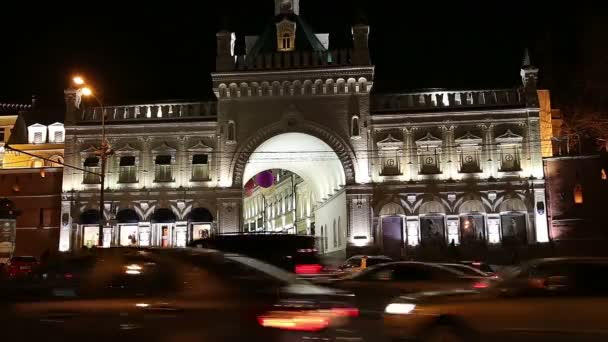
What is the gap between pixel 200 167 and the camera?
46.9 m

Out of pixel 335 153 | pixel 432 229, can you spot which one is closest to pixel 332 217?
pixel 335 153

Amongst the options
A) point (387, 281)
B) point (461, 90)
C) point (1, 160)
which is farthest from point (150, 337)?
point (1, 160)

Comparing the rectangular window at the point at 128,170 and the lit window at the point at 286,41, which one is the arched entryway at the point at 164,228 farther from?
the lit window at the point at 286,41

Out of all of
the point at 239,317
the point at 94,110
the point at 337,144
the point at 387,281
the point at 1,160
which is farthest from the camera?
the point at 1,160

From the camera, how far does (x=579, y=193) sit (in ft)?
141

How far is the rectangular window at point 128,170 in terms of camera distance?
47375 millimetres

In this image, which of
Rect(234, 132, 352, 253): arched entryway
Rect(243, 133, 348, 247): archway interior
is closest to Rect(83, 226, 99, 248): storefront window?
Rect(234, 132, 352, 253): arched entryway

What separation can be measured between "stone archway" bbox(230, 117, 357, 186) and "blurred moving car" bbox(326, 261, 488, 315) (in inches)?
1141

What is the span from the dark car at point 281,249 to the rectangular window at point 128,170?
2698 centimetres

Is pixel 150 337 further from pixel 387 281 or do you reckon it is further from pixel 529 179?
pixel 529 179

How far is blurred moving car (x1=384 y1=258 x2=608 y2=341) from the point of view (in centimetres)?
912

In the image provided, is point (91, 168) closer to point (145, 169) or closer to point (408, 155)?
point (145, 169)

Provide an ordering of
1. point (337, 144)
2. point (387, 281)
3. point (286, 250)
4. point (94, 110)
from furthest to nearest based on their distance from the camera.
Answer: point (94, 110)
point (337, 144)
point (286, 250)
point (387, 281)

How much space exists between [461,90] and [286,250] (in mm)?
28667
